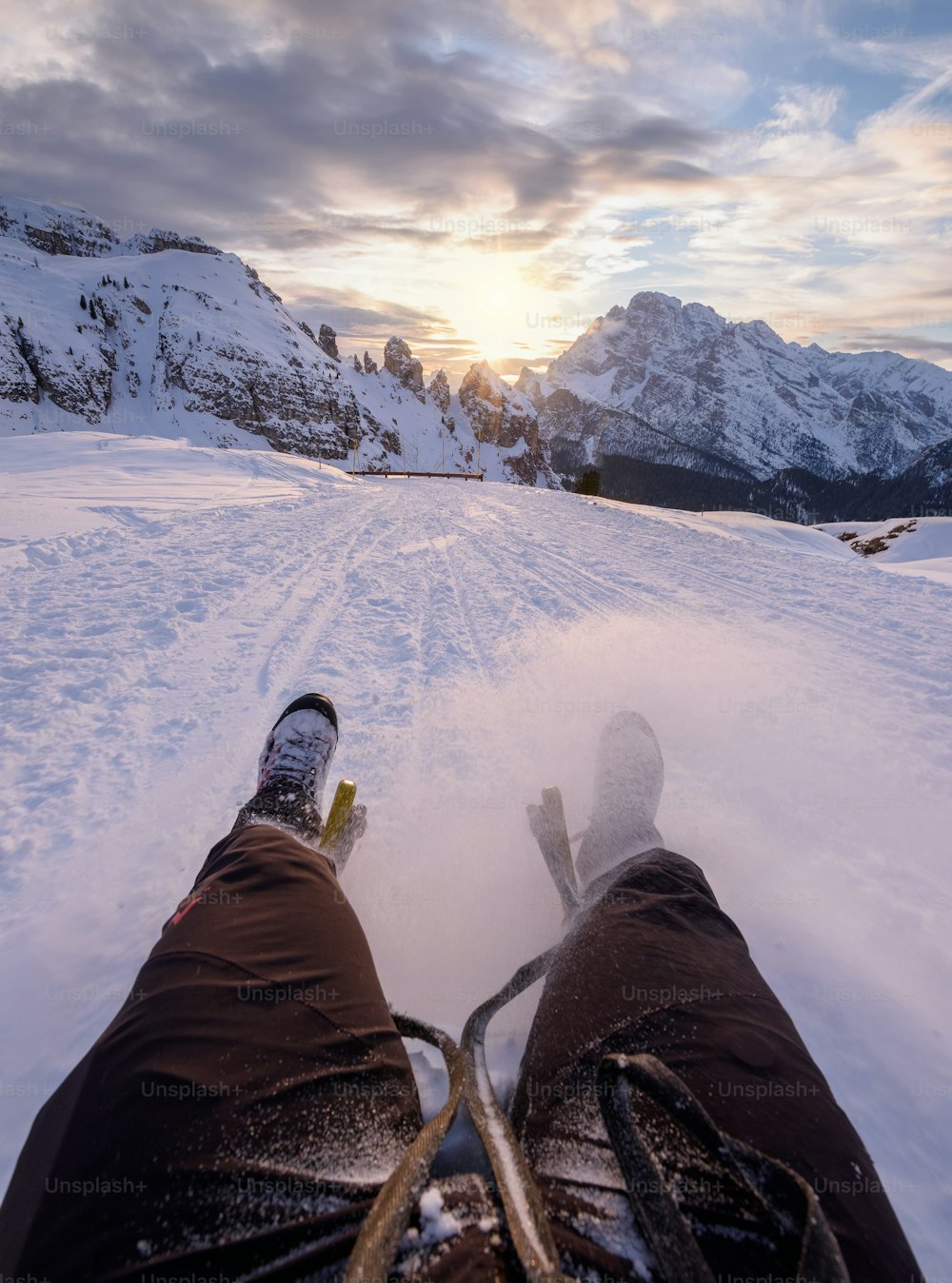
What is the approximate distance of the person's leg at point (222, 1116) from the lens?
92cm

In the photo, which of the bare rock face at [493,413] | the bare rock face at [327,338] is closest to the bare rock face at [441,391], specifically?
the bare rock face at [493,413]

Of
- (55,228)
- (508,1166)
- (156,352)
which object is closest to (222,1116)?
(508,1166)

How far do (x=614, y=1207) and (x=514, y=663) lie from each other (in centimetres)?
348

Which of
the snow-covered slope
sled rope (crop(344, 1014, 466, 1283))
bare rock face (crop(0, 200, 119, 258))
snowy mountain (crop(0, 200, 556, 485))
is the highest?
bare rock face (crop(0, 200, 119, 258))

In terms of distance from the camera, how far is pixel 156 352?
213 feet

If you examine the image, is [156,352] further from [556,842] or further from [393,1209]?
[393,1209]

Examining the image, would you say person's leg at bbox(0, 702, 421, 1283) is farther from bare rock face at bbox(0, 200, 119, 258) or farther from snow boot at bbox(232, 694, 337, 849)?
bare rock face at bbox(0, 200, 119, 258)

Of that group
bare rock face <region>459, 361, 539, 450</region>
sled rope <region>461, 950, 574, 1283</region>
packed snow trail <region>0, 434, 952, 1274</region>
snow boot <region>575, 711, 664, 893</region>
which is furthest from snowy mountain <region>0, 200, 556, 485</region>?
sled rope <region>461, 950, 574, 1283</region>

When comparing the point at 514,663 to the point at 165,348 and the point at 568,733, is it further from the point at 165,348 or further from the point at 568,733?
the point at 165,348

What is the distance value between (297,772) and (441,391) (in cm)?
13388

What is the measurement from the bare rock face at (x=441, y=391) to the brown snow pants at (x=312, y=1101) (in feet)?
431

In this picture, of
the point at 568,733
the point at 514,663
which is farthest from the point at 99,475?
the point at 568,733

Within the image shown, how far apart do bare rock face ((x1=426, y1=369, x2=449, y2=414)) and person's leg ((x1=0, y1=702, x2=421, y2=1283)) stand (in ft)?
431

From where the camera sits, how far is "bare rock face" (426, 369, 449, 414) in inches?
4855
